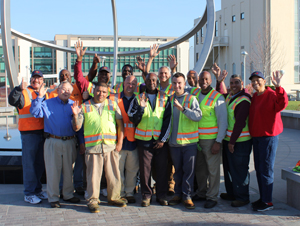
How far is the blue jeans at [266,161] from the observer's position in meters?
4.59

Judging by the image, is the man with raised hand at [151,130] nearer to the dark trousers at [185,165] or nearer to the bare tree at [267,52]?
the dark trousers at [185,165]

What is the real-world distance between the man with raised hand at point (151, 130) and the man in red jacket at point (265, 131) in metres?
1.33

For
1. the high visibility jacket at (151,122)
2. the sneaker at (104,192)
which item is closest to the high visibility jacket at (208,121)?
the high visibility jacket at (151,122)

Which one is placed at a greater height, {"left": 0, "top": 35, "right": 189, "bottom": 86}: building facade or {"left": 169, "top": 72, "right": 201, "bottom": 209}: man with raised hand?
{"left": 0, "top": 35, "right": 189, "bottom": 86}: building facade

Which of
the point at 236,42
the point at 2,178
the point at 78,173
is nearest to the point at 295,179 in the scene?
the point at 78,173

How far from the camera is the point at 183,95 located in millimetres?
4930

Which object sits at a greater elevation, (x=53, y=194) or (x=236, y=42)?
(x=236, y=42)

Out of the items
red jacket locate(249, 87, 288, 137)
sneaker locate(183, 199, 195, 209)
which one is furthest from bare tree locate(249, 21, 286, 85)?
sneaker locate(183, 199, 195, 209)

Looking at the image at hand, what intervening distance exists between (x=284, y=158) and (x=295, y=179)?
3.51 metres

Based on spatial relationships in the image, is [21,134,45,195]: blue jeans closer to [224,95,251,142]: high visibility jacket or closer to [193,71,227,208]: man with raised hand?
[193,71,227,208]: man with raised hand

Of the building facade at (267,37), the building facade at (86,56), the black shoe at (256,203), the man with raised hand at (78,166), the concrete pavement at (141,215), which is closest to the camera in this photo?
the concrete pavement at (141,215)

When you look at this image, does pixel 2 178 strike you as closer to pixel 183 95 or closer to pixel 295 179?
pixel 183 95

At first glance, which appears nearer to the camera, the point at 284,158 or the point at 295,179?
the point at 295,179

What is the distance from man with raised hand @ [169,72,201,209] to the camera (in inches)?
189
